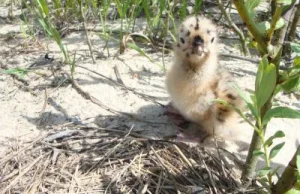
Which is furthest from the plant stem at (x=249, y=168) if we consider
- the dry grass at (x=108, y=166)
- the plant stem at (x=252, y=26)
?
the plant stem at (x=252, y=26)

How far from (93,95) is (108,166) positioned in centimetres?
63

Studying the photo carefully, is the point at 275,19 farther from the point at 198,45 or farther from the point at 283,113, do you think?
the point at 198,45

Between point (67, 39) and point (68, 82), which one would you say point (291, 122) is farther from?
point (67, 39)

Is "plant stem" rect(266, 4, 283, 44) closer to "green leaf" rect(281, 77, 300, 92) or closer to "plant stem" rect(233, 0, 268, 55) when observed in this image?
"plant stem" rect(233, 0, 268, 55)

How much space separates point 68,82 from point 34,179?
833 millimetres

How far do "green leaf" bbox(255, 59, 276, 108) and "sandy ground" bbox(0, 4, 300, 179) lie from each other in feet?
2.62

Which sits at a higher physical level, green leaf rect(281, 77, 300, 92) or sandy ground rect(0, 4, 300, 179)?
green leaf rect(281, 77, 300, 92)

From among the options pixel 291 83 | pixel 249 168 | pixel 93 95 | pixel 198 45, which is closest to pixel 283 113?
pixel 291 83

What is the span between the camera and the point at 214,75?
239 centimetres

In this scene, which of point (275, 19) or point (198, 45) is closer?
point (275, 19)

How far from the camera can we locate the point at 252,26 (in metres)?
1.57

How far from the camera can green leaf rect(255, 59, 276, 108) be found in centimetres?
149

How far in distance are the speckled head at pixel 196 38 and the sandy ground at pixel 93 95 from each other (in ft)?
1.37

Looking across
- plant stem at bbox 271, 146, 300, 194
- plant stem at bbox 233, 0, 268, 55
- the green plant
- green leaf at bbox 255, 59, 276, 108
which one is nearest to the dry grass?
plant stem at bbox 271, 146, 300, 194
